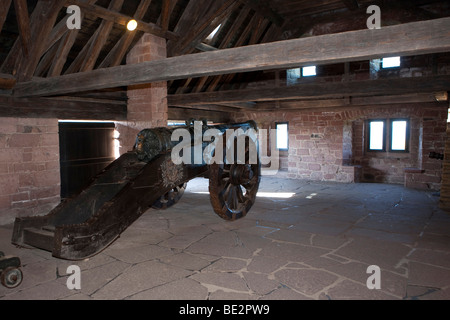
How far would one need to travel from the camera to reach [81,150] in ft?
21.5

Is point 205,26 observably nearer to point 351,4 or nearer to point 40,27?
point 40,27

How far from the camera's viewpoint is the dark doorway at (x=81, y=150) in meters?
6.29

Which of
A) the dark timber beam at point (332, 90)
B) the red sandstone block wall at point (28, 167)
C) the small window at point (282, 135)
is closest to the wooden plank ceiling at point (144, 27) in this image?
the red sandstone block wall at point (28, 167)

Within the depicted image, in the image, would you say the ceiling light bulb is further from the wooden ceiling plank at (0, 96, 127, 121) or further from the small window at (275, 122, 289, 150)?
the small window at (275, 122, 289, 150)

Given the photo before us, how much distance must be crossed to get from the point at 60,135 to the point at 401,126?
8055 millimetres

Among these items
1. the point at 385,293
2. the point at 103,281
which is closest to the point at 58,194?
the point at 103,281

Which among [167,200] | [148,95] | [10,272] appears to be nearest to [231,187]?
[167,200]

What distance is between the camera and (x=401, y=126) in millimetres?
8734

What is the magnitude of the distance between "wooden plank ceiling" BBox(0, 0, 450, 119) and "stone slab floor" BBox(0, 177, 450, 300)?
99.0 inches

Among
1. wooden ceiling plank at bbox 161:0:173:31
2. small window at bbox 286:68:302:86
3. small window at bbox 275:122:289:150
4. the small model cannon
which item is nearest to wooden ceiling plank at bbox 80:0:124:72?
wooden ceiling plank at bbox 161:0:173:31

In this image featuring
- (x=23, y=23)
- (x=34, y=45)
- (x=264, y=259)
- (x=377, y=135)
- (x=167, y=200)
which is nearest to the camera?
(x=264, y=259)

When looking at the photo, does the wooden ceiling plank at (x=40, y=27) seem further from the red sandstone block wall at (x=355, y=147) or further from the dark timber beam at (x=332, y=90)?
the red sandstone block wall at (x=355, y=147)

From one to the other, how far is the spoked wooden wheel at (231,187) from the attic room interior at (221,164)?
0.03 m

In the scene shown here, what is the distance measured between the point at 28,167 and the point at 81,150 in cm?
133
